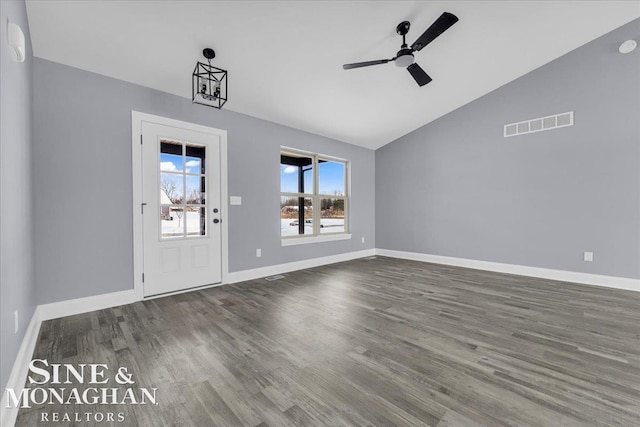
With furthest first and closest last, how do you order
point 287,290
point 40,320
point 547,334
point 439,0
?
point 287,290, point 439,0, point 40,320, point 547,334

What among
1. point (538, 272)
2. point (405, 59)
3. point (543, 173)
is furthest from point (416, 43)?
point (538, 272)

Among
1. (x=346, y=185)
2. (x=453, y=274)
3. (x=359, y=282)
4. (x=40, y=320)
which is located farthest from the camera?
(x=346, y=185)

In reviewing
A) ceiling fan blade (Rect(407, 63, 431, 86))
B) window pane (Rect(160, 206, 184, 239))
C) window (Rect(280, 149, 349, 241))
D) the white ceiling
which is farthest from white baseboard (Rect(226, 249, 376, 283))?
ceiling fan blade (Rect(407, 63, 431, 86))

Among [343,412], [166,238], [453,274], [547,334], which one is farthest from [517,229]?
[166,238]

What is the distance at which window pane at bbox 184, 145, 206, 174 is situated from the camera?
3.58 m

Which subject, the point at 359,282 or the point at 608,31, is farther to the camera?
the point at 359,282

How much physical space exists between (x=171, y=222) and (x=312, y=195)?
2.63 meters

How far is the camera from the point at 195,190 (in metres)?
3.65

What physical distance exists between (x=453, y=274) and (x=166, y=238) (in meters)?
4.37

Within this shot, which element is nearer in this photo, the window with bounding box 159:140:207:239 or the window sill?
the window with bounding box 159:140:207:239

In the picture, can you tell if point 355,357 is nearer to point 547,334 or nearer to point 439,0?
point 547,334

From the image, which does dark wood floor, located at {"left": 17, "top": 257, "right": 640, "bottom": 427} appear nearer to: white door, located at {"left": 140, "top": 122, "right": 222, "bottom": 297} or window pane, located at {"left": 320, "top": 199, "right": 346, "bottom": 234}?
white door, located at {"left": 140, "top": 122, "right": 222, "bottom": 297}

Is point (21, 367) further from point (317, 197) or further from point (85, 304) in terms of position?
point (317, 197)

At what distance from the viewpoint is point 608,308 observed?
9.55 feet
